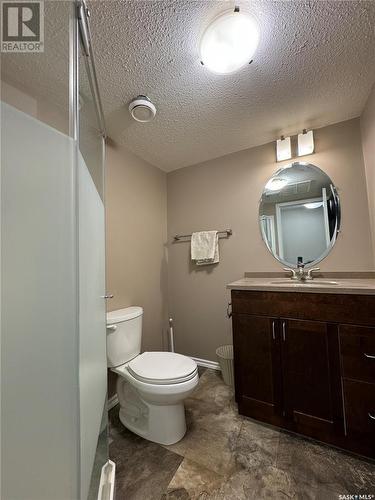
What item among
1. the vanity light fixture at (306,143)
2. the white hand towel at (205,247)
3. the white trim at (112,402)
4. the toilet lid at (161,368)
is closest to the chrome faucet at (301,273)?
the white hand towel at (205,247)

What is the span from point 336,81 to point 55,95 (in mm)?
1573

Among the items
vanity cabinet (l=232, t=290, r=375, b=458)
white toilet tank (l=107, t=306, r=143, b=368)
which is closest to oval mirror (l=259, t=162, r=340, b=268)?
vanity cabinet (l=232, t=290, r=375, b=458)

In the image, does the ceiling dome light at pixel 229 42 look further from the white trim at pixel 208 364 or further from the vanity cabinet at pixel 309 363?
the white trim at pixel 208 364

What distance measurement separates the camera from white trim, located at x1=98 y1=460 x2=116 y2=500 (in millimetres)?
918

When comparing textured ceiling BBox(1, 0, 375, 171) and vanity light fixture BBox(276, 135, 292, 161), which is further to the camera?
vanity light fixture BBox(276, 135, 292, 161)

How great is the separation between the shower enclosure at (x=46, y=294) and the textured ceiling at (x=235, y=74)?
0.29 metres

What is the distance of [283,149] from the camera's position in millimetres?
1798

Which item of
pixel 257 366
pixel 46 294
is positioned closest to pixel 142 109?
pixel 46 294

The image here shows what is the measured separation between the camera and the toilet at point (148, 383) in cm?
119

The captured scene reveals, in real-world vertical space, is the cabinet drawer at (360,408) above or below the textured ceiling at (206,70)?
below

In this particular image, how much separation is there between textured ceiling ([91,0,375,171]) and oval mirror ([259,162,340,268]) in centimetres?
40

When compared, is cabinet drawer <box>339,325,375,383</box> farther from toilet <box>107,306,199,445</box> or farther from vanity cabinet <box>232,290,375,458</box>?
A: toilet <box>107,306,199,445</box>

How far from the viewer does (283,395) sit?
4.26 feet

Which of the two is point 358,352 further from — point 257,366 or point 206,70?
point 206,70
